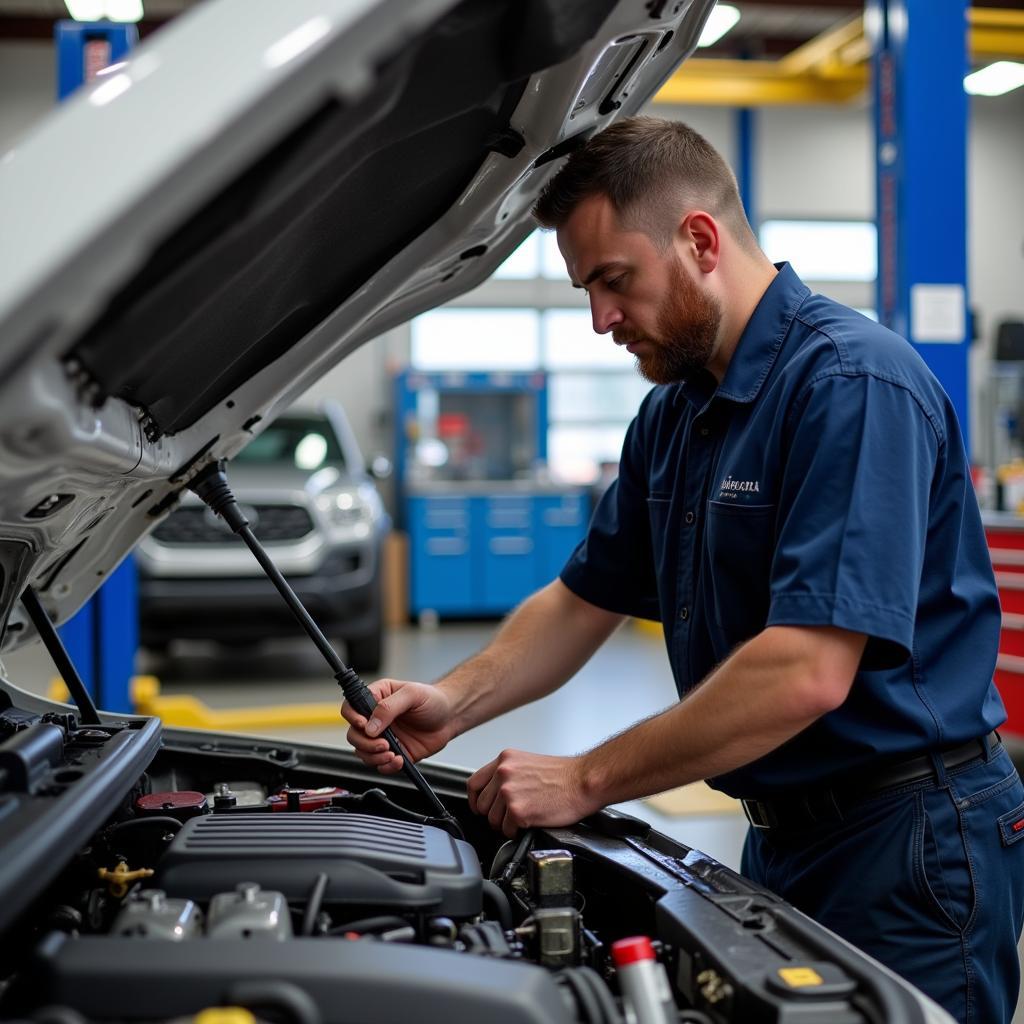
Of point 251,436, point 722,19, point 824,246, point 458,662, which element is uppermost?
point 722,19

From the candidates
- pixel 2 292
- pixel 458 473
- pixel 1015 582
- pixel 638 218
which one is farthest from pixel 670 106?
pixel 2 292

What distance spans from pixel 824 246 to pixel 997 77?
283 centimetres

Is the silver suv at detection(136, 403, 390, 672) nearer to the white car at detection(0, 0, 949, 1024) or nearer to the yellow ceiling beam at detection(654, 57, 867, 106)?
the yellow ceiling beam at detection(654, 57, 867, 106)

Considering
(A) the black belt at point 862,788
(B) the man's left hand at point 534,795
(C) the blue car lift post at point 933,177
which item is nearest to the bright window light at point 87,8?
(C) the blue car lift post at point 933,177

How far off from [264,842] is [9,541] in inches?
15.1

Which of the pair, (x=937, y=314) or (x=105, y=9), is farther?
(x=105, y=9)

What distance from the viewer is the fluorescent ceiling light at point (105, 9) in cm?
748

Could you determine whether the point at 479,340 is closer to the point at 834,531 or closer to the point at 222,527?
the point at 222,527

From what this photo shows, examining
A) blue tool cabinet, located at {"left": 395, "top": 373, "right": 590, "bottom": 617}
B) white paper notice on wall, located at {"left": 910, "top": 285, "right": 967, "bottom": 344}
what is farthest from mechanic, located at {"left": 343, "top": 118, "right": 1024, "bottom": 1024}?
blue tool cabinet, located at {"left": 395, "top": 373, "right": 590, "bottom": 617}

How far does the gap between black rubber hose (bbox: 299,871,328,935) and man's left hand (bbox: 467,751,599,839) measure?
13.0 inches

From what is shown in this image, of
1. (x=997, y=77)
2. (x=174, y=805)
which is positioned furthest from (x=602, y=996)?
(x=997, y=77)

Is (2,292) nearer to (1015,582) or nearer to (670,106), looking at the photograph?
(1015,582)

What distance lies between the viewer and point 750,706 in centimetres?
112

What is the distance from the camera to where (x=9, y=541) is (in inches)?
43.6
